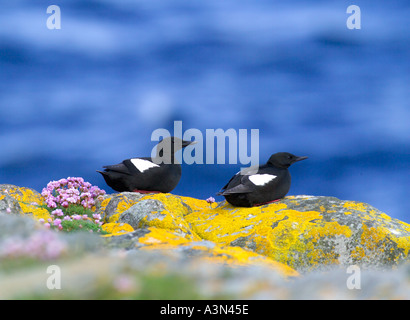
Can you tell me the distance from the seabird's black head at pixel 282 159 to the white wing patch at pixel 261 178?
0.55 m

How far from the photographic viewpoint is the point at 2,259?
4.31m

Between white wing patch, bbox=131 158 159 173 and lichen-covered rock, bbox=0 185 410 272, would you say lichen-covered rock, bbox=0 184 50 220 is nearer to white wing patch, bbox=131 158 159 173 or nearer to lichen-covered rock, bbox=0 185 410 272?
lichen-covered rock, bbox=0 185 410 272

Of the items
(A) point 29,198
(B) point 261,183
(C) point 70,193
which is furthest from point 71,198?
(B) point 261,183

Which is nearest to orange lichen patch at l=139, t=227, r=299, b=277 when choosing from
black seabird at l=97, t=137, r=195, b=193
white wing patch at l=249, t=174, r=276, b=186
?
white wing patch at l=249, t=174, r=276, b=186

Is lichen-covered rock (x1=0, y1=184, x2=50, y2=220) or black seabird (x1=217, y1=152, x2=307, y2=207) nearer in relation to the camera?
lichen-covered rock (x1=0, y1=184, x2=50, y2=220)

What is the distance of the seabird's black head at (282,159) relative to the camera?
35.7 feet

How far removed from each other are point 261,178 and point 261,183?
0.47 ft

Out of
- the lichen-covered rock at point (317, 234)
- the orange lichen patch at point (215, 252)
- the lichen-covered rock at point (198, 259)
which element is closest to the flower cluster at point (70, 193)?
the lichen-covered rock at point (198, 259)

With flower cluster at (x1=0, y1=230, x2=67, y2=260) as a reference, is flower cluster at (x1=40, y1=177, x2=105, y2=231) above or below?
above

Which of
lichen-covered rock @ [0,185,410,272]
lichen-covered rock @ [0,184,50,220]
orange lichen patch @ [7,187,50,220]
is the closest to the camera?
lichen-covered rock @ [0,185,410,272]

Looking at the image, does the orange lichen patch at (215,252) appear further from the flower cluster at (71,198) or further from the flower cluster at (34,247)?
the flower cluster at (71,198)

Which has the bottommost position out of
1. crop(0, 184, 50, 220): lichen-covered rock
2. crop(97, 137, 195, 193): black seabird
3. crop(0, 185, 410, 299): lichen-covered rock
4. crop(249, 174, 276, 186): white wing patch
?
Answer: crop(0, 185, 410, 299): lichen-covered rock

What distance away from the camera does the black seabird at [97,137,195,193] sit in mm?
11891
